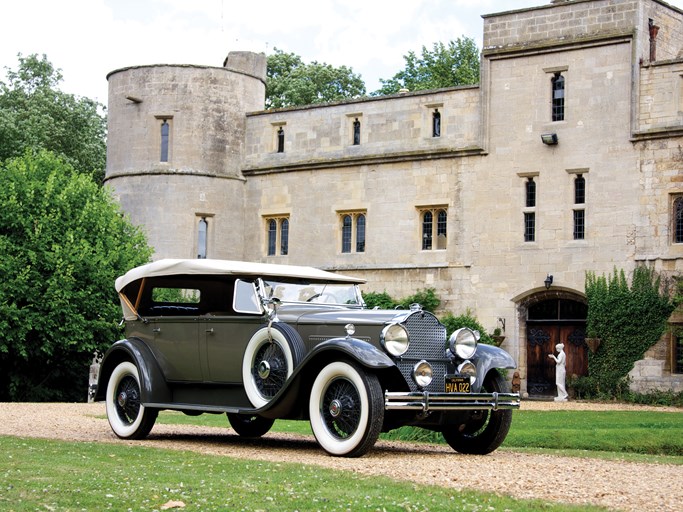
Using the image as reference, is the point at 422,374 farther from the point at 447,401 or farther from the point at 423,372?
the point at 447,401

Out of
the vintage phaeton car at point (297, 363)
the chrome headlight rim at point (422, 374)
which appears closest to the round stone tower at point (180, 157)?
the vintage phaeton car at point (297, 363)

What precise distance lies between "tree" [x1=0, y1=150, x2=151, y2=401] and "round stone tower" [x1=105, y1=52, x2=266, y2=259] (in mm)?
4535

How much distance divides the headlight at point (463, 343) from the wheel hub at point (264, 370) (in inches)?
77.7

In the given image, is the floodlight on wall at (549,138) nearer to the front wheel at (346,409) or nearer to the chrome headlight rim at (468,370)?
the chrome headlight rim at (468,370)

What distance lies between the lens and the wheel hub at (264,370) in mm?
12188

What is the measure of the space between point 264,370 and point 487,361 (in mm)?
2386

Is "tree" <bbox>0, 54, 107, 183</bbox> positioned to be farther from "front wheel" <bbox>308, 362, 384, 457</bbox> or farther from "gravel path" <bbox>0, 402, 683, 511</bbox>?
"front wheel" <bbox>308, 362, 384, 457</bbox>

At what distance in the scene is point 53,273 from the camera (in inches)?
1042

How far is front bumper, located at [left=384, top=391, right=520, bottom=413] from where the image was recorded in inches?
434

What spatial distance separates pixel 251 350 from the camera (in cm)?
1238

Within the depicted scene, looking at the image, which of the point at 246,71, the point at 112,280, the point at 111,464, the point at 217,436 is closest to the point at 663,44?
the point at 246,71

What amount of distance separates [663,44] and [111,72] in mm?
16270

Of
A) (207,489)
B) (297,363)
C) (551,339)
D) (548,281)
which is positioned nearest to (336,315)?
(297,363)

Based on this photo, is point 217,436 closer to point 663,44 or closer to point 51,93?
point 663,44
